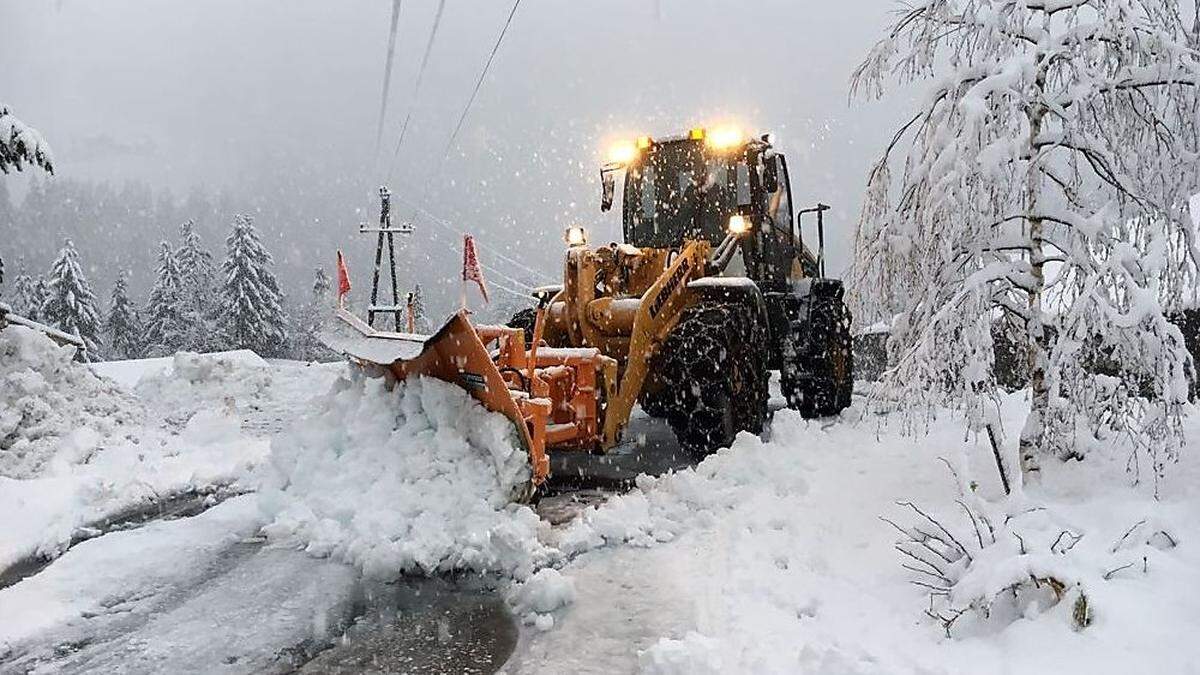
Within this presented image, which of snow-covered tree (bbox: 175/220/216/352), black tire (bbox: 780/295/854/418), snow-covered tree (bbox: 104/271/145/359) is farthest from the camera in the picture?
snow-covered tree (bbox: 104/271/145/359)

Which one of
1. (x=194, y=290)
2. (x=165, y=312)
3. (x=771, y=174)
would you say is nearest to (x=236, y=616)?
(x=771, y=174)

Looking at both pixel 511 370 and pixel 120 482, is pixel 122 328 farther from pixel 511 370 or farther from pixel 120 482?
pixel 511 370

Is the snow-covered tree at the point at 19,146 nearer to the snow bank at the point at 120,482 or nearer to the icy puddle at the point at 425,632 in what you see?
the snow bank at the point at 120,482

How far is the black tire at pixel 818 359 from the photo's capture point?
387 inches

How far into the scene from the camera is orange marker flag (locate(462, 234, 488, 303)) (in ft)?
22.2

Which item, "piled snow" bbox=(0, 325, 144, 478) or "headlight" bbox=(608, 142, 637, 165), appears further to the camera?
"headlight" bbox=(608, 142, 637, 165)

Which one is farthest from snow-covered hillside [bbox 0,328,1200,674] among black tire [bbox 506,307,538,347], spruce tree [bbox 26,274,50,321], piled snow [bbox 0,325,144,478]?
spruce tree [bbox 26,274,50,321]

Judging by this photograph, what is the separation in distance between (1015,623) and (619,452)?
210 inches

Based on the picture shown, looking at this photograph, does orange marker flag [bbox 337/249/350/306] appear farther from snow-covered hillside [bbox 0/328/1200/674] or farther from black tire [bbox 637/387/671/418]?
black tire [bbox 637/387/671/418]

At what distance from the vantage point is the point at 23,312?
43.2 metres

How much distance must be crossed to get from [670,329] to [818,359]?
3.09 meters

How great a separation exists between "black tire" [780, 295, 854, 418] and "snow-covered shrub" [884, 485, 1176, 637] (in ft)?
18.4

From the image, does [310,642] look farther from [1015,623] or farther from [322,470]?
[1015,623]

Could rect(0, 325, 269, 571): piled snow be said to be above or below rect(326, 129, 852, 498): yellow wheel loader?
below
